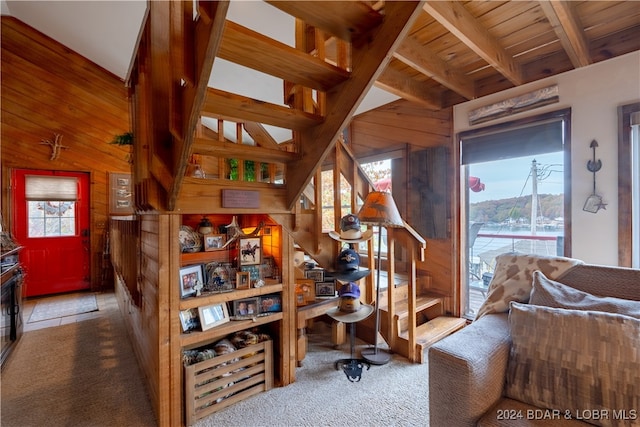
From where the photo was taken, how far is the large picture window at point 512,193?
2400mm

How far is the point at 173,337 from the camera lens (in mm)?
1592

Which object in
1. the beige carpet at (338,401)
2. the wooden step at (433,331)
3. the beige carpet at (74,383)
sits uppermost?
the wooden step at (433,331)

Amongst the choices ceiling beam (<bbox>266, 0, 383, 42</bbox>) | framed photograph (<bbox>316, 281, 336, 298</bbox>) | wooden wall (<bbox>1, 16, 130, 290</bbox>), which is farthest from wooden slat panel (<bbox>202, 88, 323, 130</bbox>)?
wooden wall (<bbox>1, 16, 130, 290</bbox>)

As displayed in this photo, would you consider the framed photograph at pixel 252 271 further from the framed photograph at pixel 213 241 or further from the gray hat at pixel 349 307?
the gray hat at pixel 349 307

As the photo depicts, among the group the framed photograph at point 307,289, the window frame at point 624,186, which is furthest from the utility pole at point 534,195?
the framed photograph at point 307,289

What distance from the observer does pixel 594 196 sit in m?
2.15

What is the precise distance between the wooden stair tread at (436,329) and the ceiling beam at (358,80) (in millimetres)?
1766

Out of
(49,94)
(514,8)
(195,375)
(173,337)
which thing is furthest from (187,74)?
(49,94)

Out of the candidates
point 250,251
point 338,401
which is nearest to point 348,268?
point 250,251

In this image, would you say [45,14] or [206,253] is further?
[45,14]

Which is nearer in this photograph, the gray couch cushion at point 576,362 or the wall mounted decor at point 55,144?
the gray couch cushion at point 576,362

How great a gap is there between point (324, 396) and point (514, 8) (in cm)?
293

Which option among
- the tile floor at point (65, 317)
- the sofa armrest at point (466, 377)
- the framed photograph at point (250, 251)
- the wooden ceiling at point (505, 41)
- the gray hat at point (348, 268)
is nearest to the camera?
the sofa armrest at point (466, 377)

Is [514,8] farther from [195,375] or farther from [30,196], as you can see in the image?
[30,196]
